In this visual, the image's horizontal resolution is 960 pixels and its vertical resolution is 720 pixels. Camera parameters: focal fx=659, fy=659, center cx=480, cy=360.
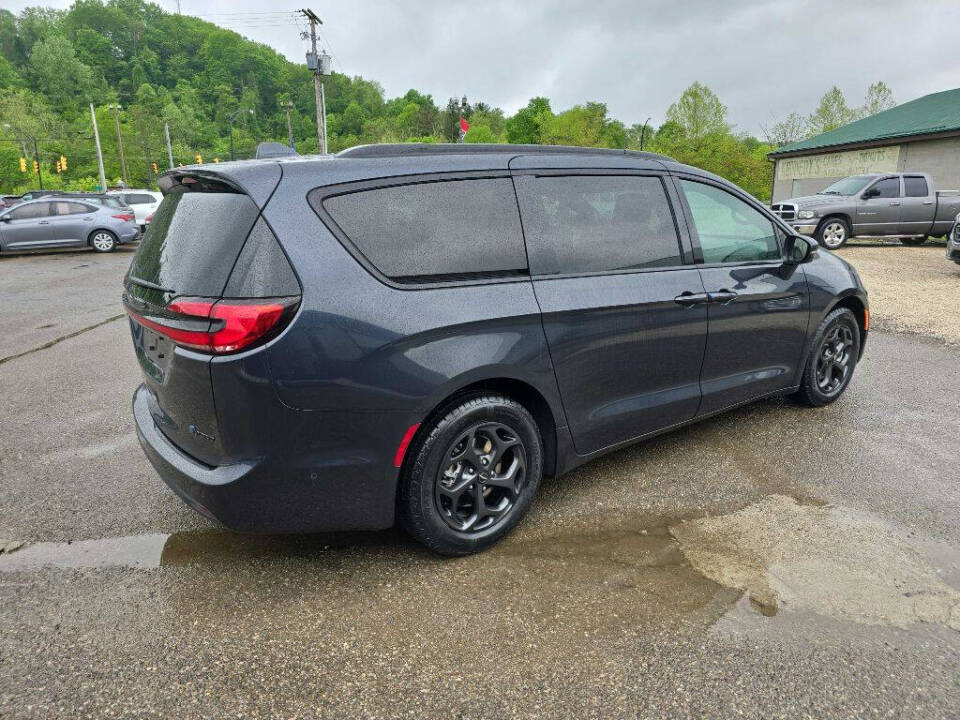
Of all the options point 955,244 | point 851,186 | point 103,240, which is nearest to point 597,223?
point 955,244

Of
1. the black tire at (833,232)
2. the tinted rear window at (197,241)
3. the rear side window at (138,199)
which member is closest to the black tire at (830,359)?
the tinted rear window at (197,241)

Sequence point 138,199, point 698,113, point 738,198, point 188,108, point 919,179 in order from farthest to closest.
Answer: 1. point 188,108
2. point 698,113
3. point 138,199
4. point 919,179
5. point 738,198

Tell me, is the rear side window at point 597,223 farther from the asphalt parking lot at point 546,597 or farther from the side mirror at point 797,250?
the asphalt parking lot at point 546,597

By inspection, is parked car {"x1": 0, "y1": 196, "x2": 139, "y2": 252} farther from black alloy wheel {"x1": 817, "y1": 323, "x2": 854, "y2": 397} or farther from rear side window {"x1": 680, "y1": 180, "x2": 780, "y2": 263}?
black alloy wheel {"x1": 817, "y1": 323, "x2": 854, "y2": 397}

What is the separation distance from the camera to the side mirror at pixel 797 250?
4.14 metres

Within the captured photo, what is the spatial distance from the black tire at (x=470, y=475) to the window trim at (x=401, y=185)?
506 mm

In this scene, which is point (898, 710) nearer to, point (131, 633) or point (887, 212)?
point (131, 633)

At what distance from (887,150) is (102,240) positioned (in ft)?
88.4

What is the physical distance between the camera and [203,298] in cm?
239

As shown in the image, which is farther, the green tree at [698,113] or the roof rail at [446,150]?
the green tree at [698,113]

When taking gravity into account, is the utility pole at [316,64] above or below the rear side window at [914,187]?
above

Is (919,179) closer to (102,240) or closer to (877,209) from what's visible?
(877,209)

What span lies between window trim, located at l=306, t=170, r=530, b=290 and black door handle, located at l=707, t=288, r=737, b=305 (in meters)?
1.23

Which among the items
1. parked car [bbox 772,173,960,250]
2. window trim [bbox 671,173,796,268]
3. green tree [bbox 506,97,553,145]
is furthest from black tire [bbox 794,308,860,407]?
green tree [bbox 506,97,553,145]
